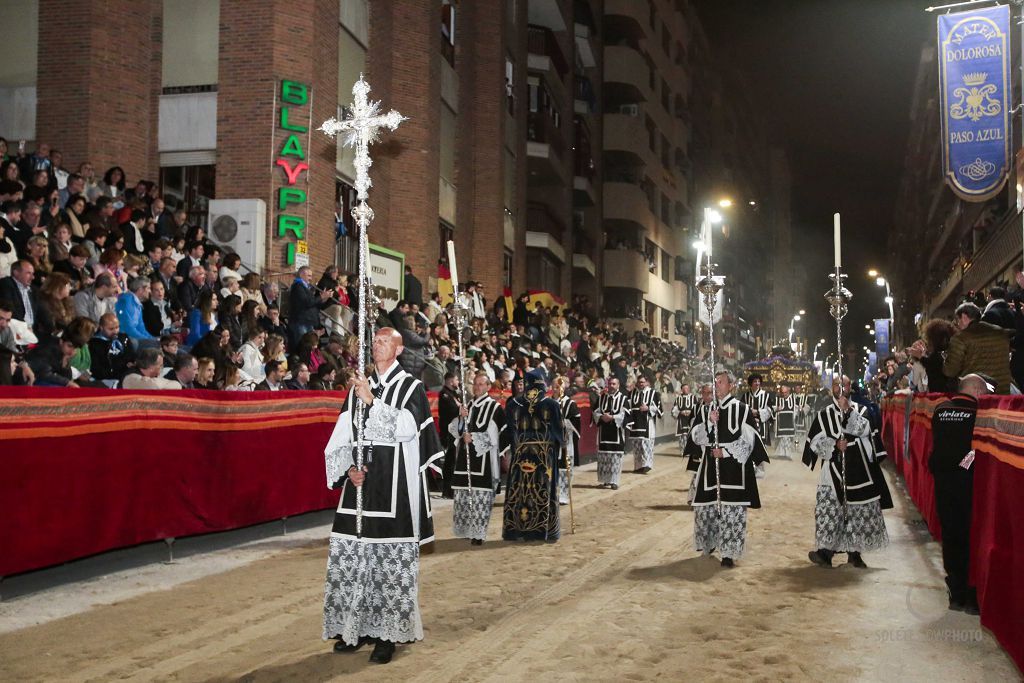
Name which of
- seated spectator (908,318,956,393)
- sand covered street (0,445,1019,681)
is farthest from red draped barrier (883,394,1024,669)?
seated spectator (908,318,956,393)

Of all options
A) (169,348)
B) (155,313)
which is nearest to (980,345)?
(169,348)

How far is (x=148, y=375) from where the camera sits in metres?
11.1

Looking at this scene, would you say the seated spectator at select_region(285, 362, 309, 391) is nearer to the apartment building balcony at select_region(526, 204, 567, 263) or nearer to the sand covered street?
the sand covered street

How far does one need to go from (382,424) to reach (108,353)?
6.27 m

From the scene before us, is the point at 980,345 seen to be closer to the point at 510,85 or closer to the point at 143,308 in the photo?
the point at 143,308

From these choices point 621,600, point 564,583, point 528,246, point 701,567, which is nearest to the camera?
point 621,600

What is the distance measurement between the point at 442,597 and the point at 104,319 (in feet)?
19.1

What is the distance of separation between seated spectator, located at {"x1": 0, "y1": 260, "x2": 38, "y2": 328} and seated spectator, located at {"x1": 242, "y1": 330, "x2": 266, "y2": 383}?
347 centimetres

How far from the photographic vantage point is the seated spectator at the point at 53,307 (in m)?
11.2

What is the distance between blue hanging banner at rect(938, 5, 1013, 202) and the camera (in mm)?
15742

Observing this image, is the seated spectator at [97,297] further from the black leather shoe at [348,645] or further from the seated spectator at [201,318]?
the black leather shoe at [348,645]

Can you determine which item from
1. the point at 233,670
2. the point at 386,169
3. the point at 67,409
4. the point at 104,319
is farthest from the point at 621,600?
the point at 386,169

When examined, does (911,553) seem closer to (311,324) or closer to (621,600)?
(621,600)

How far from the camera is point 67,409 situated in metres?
8.73
